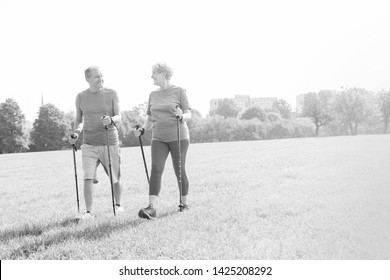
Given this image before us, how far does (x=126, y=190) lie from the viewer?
9.45m

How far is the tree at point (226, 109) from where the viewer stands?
297ft

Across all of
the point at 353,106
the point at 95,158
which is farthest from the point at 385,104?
the point at 95,158

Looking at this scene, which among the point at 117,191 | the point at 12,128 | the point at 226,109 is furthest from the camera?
the point at 226,109

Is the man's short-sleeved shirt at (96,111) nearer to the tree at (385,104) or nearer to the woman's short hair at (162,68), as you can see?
the woman's short hair at (162,68)

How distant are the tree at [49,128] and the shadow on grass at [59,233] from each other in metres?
50.2

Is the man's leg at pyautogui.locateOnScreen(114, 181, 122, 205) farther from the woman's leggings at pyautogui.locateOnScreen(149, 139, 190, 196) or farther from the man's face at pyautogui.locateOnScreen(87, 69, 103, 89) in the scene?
the man's face at pyautogui.locateOnScreen(87, 69, 103, 89)

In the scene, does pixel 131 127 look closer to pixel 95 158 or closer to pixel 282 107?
pixel 95 158

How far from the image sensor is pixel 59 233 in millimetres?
5387

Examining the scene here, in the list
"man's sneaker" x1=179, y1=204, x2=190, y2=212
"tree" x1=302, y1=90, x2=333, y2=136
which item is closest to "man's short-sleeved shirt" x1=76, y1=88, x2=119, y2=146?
"man's sneaker" x1=179, y1=204, x2=190, y2=212

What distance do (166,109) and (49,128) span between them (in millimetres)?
53101

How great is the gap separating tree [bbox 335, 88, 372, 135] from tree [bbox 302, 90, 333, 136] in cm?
543

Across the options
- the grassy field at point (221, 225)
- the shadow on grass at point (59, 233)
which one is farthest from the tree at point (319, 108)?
the shadow on grass at point (59, 233)

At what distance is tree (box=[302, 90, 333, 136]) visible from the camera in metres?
40.3
